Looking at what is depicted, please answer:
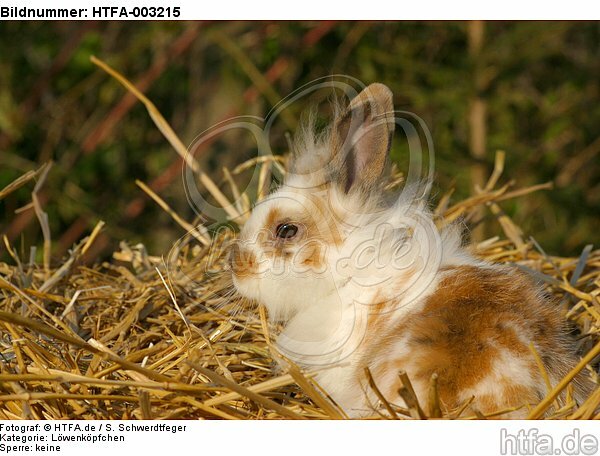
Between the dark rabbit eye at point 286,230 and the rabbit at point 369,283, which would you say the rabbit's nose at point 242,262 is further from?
the dark rabbit eye at point 286,230

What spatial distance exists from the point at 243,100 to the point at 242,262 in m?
3.02

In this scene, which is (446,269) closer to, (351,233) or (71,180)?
(351,233)

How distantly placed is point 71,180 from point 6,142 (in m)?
0.55

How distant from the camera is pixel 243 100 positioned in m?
5.76

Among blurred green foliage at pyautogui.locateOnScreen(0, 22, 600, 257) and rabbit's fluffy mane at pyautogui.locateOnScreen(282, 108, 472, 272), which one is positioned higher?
blurred green foliage at pyautogui.locateOnScreen(0, 22, 600, 257)

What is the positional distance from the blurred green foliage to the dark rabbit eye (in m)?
2.63

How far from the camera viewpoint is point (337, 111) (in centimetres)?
308

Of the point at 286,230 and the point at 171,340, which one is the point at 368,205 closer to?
the point at 286,230

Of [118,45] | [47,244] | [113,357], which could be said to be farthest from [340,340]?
[118,45]

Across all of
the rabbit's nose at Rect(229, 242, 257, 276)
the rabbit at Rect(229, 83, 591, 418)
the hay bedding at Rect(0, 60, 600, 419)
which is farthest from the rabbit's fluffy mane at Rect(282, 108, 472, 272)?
the hay bedding at Rect(0, 60, 600, 419)

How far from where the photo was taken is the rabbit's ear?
2.85 meters

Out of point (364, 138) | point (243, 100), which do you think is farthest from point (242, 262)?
point (243, 100)

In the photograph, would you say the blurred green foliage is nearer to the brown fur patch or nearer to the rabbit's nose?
the rabbit's nose

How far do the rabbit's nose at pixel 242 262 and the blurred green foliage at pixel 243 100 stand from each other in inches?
100
